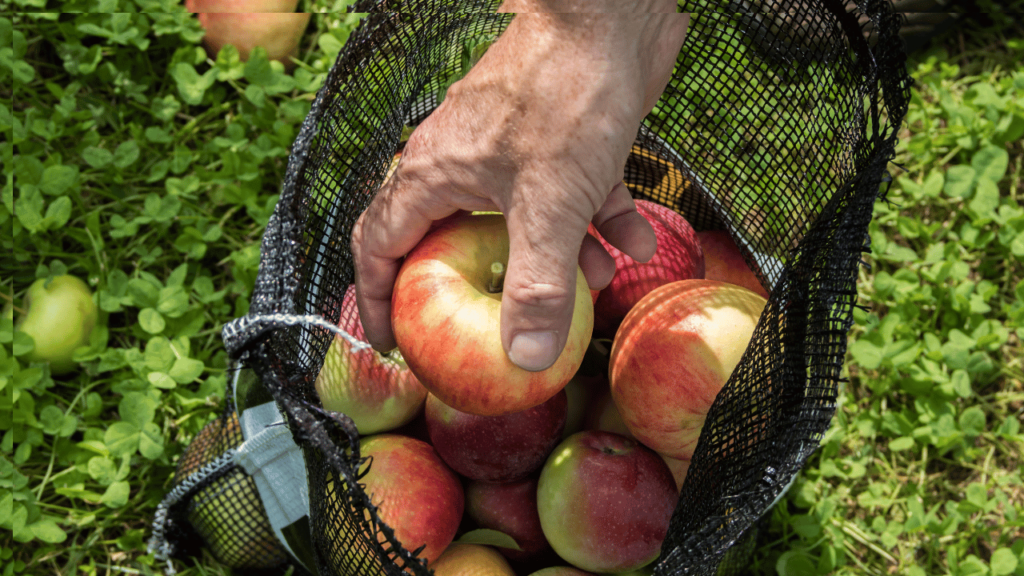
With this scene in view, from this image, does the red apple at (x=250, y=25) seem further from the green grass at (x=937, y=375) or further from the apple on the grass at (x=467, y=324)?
the green grass at (x=937, y=375)

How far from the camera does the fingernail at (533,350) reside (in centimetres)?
81

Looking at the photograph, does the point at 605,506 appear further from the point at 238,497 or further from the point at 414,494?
the point at 238,497

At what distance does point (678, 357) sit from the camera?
1.00m

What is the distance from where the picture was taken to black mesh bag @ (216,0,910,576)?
79 centimetres

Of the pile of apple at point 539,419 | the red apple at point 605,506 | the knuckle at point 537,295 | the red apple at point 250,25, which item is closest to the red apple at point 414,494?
the pile of apple at point 539,419

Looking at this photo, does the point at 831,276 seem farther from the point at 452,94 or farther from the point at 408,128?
the point at 408,128

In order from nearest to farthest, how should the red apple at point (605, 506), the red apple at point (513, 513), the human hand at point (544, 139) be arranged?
the human hand at point (544, 139) < the red apple at point (605, 506) < the red apple at point (513, 513)

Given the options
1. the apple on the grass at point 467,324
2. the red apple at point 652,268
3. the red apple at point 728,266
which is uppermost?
the apple on the grass at point 467,324

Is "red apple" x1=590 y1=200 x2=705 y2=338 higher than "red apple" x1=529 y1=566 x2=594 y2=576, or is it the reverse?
"red apple" x1=590 y1=200 x2=705 y2=338

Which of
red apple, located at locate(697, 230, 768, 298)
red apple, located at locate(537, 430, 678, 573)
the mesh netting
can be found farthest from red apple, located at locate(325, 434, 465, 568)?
red apple, located at locate(697, 230, 768, 298)

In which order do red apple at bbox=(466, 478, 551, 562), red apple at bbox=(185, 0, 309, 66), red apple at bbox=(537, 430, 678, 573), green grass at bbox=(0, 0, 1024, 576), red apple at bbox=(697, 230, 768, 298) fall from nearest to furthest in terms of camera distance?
red apple at bbox=(537, 430, 678, 573), red apple at bbox=(466, 478, 551, 562), red apple at bbox=(697, 230, 768, 298), green grass at bbox=(0, 0, 1024, 576), red apple at bbox=(185, 0, 309, 66)

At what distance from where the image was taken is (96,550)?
1404mm

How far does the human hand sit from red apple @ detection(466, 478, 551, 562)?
38cm

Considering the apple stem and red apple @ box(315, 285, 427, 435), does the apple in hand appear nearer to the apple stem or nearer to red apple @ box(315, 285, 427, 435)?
red apple @ box(315, 285, 427, 435)
